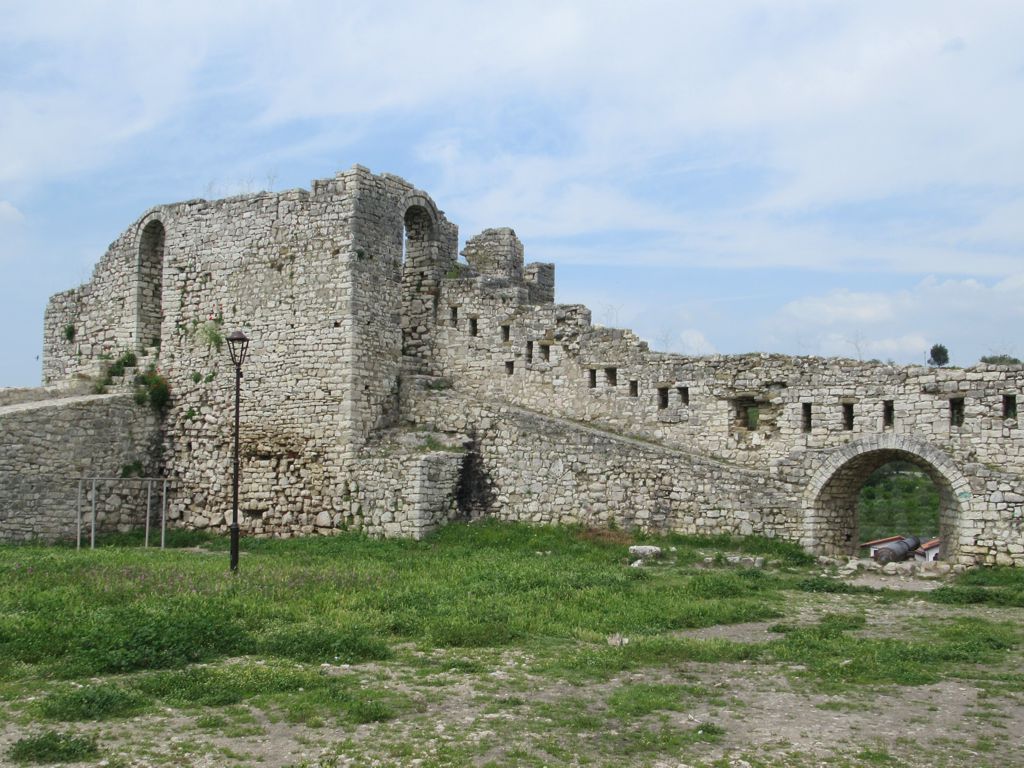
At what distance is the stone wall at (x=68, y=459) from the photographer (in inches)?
896

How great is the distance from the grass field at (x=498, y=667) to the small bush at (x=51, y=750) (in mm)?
18

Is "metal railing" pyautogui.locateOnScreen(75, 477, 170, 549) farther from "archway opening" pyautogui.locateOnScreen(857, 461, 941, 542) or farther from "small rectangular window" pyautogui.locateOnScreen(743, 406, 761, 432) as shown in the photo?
"archway opening" pyautogui.locateOnScreen(857, 461, 941, 542)

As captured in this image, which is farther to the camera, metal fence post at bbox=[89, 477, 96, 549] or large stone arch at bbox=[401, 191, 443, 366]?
large stone arch at bbox=[401, 191, 443, 366]

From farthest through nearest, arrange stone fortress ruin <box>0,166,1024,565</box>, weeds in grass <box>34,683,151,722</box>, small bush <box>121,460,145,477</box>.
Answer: small bush <box>121,460,145,477</box> → stone fortress ruin <box>0,166,1024,565</box> → weeds in grass <box>34,683,151,722</box>

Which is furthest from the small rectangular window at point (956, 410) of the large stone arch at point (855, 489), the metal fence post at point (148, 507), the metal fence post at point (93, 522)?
the metal fence post at point (93, 522)

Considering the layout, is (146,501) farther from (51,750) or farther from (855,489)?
(51,750)

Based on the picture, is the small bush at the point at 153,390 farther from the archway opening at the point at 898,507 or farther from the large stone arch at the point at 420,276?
the archway opening at the point at 898,507

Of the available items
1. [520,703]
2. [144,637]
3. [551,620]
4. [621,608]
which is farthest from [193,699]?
[621,608]

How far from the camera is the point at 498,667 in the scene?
1055 centimetres

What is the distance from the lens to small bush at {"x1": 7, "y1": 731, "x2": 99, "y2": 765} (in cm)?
757

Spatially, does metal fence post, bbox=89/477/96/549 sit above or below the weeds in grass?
above

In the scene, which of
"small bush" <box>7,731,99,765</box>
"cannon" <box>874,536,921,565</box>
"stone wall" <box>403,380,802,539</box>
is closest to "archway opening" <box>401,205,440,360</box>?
"stone wall" <box>403,380,802,539</box>

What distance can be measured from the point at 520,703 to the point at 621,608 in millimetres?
4710

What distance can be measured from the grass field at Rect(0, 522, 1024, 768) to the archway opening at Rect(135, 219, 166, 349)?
440 inches
